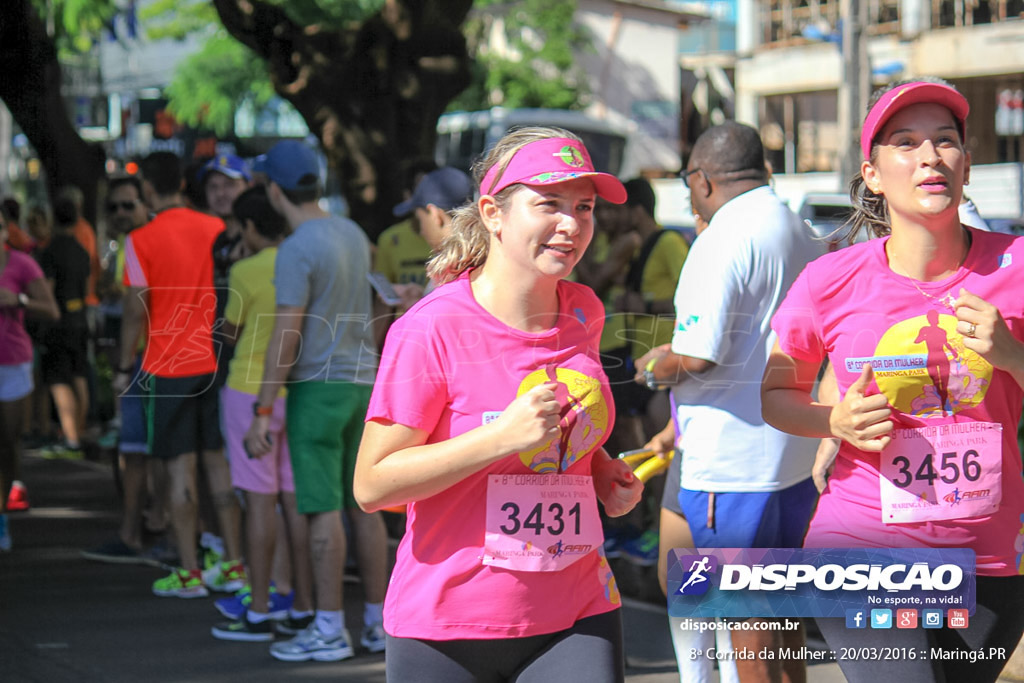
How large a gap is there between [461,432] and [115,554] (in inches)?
221

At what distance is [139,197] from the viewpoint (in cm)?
949

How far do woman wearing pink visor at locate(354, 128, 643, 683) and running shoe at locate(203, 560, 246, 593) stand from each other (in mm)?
4128

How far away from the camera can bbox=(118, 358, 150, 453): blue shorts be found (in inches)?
294

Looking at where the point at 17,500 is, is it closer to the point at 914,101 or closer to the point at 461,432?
the point at 461,432

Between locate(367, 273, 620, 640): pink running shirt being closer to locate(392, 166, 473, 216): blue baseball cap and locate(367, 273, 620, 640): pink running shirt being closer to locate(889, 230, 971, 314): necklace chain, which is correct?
locate(889, 230, 971, 314): necklace chain

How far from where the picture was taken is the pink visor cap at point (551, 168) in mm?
2936

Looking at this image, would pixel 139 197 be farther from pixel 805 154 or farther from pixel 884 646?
pixel 805 154

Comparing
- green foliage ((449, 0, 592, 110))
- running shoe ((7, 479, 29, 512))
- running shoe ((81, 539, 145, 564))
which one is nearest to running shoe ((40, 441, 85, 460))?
running shoe ((7, 479, 29, 512))

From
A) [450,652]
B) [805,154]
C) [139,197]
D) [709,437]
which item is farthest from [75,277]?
[805,154]

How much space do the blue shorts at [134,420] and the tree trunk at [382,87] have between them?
123 inches

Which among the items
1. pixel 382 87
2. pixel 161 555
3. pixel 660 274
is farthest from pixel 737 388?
pixel 382 87

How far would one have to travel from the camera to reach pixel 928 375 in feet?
9.73

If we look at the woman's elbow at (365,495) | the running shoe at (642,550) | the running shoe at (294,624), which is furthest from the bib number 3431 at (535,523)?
the running shoe at (642,550)
